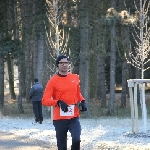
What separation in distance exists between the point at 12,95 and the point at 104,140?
113ft

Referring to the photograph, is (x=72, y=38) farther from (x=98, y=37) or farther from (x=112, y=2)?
(x=112, y=2)

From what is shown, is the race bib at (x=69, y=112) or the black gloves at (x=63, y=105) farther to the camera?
the race bib at (x=69, y=112)

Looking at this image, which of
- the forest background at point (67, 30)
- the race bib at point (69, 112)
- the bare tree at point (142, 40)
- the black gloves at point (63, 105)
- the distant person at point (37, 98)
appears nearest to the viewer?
the black gloves at point (63, 105)

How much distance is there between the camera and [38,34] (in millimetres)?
25469

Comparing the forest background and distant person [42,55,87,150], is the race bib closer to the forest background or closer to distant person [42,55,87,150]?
distant person [42,55,87,150]

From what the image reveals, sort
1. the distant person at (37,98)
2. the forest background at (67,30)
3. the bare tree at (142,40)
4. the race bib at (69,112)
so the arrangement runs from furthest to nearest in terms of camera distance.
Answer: the forest background at (67,30), the bare tree at (142,40), the distant person at (37,98), the race bib at (69,112)

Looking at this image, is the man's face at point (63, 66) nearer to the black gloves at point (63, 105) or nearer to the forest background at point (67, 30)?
the black gloves at point (63, 105)

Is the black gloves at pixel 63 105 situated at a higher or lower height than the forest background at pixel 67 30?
lower

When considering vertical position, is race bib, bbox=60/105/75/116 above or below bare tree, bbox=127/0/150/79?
below

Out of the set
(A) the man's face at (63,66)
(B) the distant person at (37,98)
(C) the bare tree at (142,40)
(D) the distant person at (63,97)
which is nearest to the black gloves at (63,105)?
(D) the distant person at (63,97)

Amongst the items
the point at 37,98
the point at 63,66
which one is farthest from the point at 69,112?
the point at 37,98

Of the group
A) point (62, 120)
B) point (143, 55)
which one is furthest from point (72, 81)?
point (143, 55)

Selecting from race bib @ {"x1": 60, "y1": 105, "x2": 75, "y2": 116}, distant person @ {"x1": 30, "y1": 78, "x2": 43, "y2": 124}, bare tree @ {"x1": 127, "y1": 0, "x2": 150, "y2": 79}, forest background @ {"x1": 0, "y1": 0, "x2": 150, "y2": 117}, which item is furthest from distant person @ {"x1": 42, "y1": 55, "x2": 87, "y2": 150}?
forest background @ {"x1": 0, "y1": 0, "x2": 150, "y2": 117}

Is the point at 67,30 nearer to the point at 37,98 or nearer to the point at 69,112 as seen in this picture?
the point at 37,98
